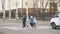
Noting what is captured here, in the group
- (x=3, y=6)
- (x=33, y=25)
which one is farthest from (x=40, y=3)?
(x=33, y=25)

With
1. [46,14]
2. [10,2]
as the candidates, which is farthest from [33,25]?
[10,2]

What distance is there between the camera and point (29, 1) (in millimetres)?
62344

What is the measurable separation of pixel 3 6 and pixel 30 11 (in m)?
7.17

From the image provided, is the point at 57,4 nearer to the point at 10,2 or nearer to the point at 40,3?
the point at 40,3

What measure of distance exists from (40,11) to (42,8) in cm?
89

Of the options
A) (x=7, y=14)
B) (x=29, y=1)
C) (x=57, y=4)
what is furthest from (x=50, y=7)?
(x=7, y=14)

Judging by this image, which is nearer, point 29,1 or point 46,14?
point 46,14

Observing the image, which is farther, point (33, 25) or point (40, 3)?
point (40, 3)

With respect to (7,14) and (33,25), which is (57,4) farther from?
(33,25)

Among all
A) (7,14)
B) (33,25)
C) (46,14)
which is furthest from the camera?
(7,14)

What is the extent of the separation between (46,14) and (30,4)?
6.17m

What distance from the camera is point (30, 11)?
58.4 metres

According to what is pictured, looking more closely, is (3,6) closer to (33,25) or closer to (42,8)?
(42,8)

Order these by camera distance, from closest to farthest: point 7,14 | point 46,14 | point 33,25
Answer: point 33,25 < point 46,14 < point 7,14
